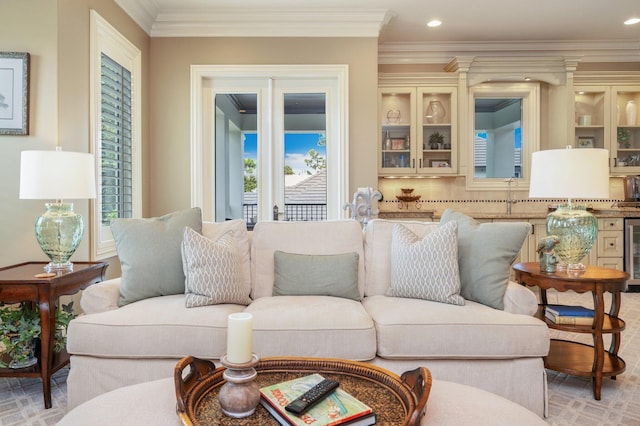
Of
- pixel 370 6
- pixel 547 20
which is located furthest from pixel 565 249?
pixel 547 20

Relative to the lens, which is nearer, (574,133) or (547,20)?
(547,20)

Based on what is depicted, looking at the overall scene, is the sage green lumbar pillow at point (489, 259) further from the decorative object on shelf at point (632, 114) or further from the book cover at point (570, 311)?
the decorative object on shelf at point (632, 114)

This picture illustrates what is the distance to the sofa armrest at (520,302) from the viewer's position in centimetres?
222

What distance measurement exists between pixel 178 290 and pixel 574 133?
490 centimetres

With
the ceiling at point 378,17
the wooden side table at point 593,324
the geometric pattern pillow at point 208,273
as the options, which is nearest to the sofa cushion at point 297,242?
the geometric pattern pillow at point 208,273

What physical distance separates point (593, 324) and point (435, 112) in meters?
3.50

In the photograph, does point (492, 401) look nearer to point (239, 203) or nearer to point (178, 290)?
point (178, 290)

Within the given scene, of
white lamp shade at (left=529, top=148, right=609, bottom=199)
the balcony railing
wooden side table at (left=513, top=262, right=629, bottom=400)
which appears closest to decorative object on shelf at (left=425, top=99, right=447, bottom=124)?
the balcony railing

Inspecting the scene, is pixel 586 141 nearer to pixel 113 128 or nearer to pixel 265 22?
pixel 265 22

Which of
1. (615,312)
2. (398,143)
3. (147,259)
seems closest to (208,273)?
(147,259)

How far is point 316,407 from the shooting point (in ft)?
3.95

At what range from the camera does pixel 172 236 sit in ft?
8.13

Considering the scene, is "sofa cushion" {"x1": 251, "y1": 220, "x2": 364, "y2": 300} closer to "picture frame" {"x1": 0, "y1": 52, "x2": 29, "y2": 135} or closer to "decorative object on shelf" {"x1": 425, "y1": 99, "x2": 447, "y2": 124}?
"picture frame" {"x1": 0, "y1": 52, "x2": 29, "y2": 135}

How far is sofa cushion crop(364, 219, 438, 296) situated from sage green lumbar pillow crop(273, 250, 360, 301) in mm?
149
